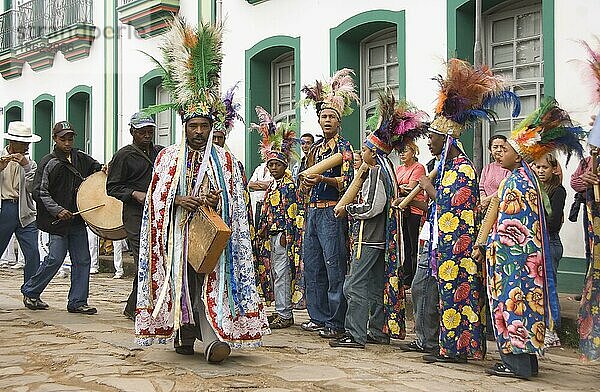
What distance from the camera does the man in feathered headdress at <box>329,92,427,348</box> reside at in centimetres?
765

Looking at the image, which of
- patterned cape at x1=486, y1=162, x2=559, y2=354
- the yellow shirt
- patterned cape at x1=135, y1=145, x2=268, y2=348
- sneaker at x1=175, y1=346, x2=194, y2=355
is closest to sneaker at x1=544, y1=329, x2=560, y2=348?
patterned cape at x1=486, y1=162, x2=559, y2=354

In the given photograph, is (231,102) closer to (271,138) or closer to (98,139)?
(271,138)

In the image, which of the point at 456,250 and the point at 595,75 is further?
the point at 456,250

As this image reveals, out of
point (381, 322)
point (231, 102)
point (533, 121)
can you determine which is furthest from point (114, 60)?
point (533, 121)

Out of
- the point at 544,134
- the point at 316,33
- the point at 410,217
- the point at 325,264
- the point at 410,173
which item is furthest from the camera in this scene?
the point at 316,33

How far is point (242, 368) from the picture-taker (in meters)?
6.60

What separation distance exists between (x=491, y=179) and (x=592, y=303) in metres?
2.91

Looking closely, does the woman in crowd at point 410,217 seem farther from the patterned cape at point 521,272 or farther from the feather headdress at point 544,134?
the patterned cape at point 521,272

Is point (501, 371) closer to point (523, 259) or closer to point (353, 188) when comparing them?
point (523, 259)

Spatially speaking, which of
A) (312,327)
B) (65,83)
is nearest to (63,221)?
(312,327)

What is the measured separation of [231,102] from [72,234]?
89.4 inches

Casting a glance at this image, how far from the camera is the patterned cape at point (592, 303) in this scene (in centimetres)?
648

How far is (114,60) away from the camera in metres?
18.5

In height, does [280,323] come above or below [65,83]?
below
